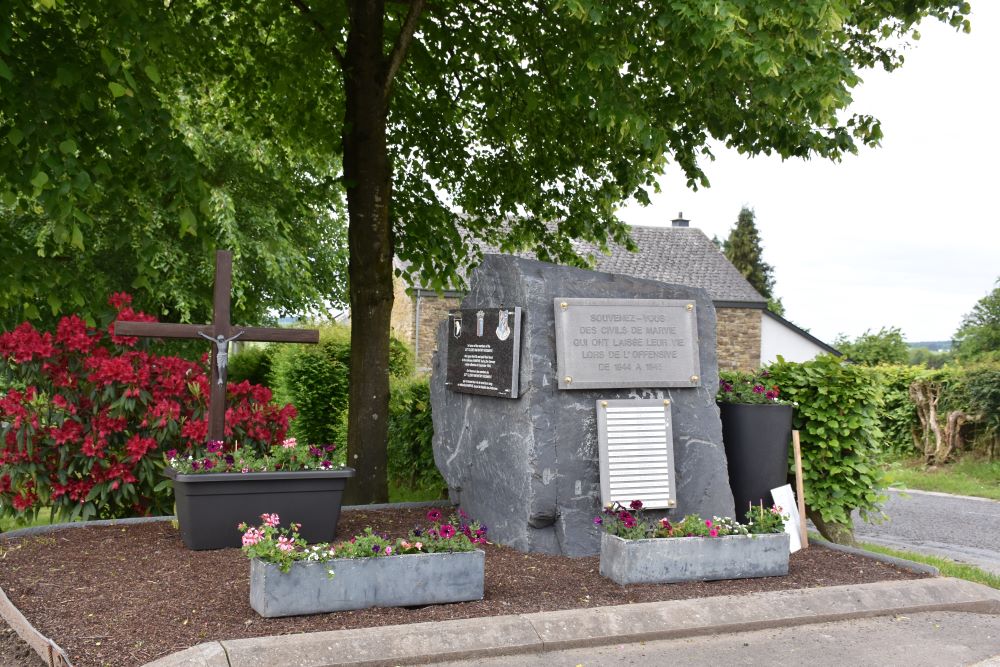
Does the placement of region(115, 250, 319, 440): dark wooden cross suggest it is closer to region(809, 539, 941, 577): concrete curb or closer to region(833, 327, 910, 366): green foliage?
region(809, 539, 941, 577): concrete curb

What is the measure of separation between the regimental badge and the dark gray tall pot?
1.92 m

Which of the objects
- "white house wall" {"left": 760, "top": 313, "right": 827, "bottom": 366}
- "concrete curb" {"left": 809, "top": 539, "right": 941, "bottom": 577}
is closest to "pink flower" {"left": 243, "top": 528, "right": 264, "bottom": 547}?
"concrete curb" {"left": 809, "top": 539, "right": 941, "bottom": 577}

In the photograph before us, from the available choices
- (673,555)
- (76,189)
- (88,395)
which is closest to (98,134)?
(76,189)

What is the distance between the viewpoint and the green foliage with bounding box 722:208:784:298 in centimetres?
5700

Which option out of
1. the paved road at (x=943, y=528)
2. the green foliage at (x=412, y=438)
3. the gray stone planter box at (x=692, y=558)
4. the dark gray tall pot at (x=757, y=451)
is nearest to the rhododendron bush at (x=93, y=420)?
the green foliage at (x=412, y=438)

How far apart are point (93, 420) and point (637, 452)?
13.9 feet

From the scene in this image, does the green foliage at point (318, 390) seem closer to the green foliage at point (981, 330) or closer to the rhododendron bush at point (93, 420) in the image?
the rhododendron bush at point (93, 420)

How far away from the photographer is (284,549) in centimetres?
494

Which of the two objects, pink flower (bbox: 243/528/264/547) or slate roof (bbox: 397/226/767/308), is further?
slate roof (bbox: 397/226/767/308)

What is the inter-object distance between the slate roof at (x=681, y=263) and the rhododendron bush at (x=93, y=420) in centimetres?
2614

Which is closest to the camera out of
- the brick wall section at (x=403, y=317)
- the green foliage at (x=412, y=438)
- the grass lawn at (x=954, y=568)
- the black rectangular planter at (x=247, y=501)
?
the black rectangular planter at (x=247, y=501)

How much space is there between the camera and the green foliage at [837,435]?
7.63 metres

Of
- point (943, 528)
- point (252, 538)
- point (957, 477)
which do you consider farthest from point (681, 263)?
point (252, 538)

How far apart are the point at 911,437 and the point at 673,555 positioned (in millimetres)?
13592
